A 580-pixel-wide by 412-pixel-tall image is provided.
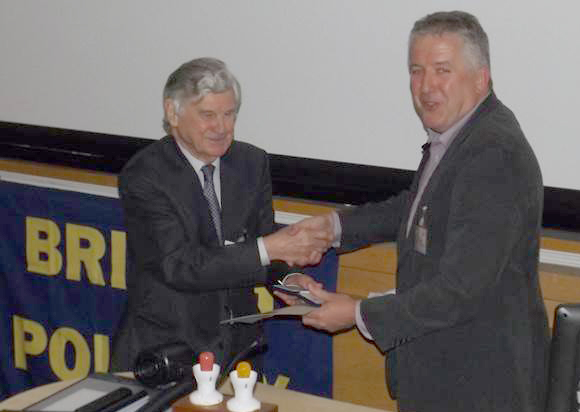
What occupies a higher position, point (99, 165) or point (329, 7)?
point (329, 7)

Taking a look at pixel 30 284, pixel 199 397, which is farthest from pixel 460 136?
pixel 30 284

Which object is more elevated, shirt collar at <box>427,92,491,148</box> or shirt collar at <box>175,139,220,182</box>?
shirt collar at <box>427,92,491,148</box>

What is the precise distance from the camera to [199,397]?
2135mm

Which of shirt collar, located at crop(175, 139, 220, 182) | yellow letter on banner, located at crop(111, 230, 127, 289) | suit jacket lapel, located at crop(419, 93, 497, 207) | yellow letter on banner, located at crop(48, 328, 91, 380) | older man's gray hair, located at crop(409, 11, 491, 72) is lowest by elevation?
yellow letter on banner, located at crop(48, 328, 91, 380)

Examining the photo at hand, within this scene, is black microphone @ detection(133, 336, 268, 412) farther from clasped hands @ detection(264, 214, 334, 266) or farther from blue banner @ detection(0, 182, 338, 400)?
blue banner @ detection(0, 182, 338, 400)

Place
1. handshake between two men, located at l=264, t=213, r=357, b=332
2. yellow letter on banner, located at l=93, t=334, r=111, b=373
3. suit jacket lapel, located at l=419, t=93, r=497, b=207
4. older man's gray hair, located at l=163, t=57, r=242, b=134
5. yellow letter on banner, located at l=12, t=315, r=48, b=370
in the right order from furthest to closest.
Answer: yellow letter on banner, located at l=12, t=315, r=48, b=370, yellow letter on banner, located at l=93, t=334, r=111, b=373, older man's gray hair, located at l=163, t=57, r=242, b=134, handshake between two men, located at l=264, t=213, r=357, b=332, suit jacket lapel, located at l=419, t=93, r=497, b=207

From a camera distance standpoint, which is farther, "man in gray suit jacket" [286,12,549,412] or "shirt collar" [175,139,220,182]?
"shirt collar" [175,139,220,182]

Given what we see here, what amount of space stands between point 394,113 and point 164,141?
0.86 m

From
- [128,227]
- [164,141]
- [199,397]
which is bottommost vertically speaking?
[199,397]

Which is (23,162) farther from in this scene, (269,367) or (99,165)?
(269,367)

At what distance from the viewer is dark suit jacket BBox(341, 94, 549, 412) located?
2428mm

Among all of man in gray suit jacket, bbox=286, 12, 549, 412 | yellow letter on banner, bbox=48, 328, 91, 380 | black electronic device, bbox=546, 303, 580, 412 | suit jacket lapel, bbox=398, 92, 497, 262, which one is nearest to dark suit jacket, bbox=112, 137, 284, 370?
man in gray suit jacket, bbox=286, 12, 549, 412

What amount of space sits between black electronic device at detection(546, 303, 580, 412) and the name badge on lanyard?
0.95 metres

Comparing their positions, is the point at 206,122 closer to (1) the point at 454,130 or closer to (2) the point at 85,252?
(1) the point at 454,130
